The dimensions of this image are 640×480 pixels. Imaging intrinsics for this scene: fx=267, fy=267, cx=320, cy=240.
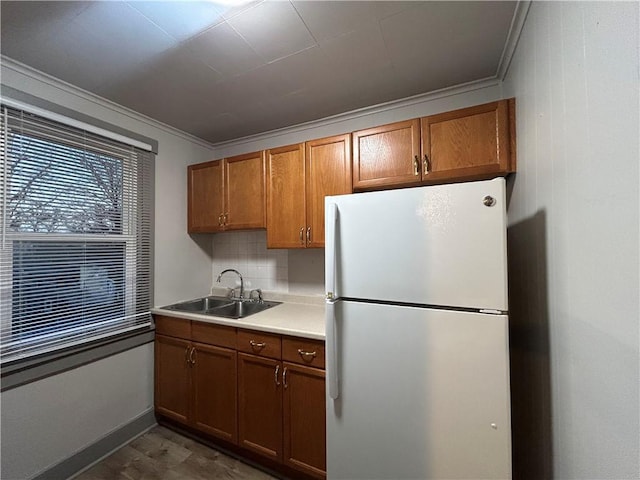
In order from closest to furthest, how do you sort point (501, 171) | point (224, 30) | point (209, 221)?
1. point (224, 30)
2. point (501, 171)
3. point (209, 221)

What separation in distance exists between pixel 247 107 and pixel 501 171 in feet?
5.58

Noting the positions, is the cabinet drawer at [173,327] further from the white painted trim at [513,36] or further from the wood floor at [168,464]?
the white painted trim at [513,36]

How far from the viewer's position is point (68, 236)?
163 cm

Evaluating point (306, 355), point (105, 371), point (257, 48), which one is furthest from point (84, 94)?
point (306, 355)

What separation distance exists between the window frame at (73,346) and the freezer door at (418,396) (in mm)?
1577

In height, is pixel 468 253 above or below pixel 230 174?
below

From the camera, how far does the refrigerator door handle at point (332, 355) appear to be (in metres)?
1.27

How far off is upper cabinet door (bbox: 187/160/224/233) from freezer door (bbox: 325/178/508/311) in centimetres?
129

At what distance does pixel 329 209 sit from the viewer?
1.31 meters

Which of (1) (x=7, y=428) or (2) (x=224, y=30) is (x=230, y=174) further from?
(1) (x=7, y=428)

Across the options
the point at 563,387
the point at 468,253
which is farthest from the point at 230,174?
the point at 563,387

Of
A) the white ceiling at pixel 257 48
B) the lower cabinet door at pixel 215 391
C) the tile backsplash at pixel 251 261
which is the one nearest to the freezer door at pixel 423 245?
the white ceiling at pixel 257 48

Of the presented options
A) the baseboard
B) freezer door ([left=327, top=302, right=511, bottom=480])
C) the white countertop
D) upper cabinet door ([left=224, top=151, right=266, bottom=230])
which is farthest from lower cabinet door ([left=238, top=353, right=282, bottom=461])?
upper cabinet door ([left=224, top=151, right=266, bottom=230])

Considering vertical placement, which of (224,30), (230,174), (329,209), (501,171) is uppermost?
(224,30)
